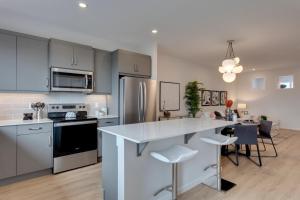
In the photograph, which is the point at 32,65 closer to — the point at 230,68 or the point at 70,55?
the point at 70,55

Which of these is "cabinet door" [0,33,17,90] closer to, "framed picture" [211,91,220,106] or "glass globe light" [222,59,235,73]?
"glass globe light" [222,59,235,73]

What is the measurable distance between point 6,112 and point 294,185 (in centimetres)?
478

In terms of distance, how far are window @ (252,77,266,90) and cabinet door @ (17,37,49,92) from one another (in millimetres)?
8591

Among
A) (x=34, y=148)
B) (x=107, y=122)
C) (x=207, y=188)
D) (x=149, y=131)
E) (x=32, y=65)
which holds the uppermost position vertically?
(x=32, y=65)

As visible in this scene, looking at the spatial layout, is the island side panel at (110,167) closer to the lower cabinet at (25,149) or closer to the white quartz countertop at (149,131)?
the white quartz countertop at (149,131)

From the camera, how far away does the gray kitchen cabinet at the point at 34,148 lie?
8.62 feet

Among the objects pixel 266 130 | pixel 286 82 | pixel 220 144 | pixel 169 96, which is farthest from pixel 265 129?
pixel 286 82

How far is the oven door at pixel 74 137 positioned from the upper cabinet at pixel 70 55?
107cm

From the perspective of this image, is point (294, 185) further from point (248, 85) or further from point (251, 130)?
point (248, 85)

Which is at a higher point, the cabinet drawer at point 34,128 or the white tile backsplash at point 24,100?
the white tile backsplash at point 24,100

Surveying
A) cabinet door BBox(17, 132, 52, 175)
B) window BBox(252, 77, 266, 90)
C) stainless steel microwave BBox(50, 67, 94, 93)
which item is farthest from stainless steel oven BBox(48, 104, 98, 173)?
window BBox(252, 77, 266, 90)

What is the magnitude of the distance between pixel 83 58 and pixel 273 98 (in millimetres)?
8053

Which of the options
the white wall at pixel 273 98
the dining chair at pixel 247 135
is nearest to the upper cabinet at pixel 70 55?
the dining chair at pixel 247 135

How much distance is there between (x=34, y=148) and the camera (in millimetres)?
2738
